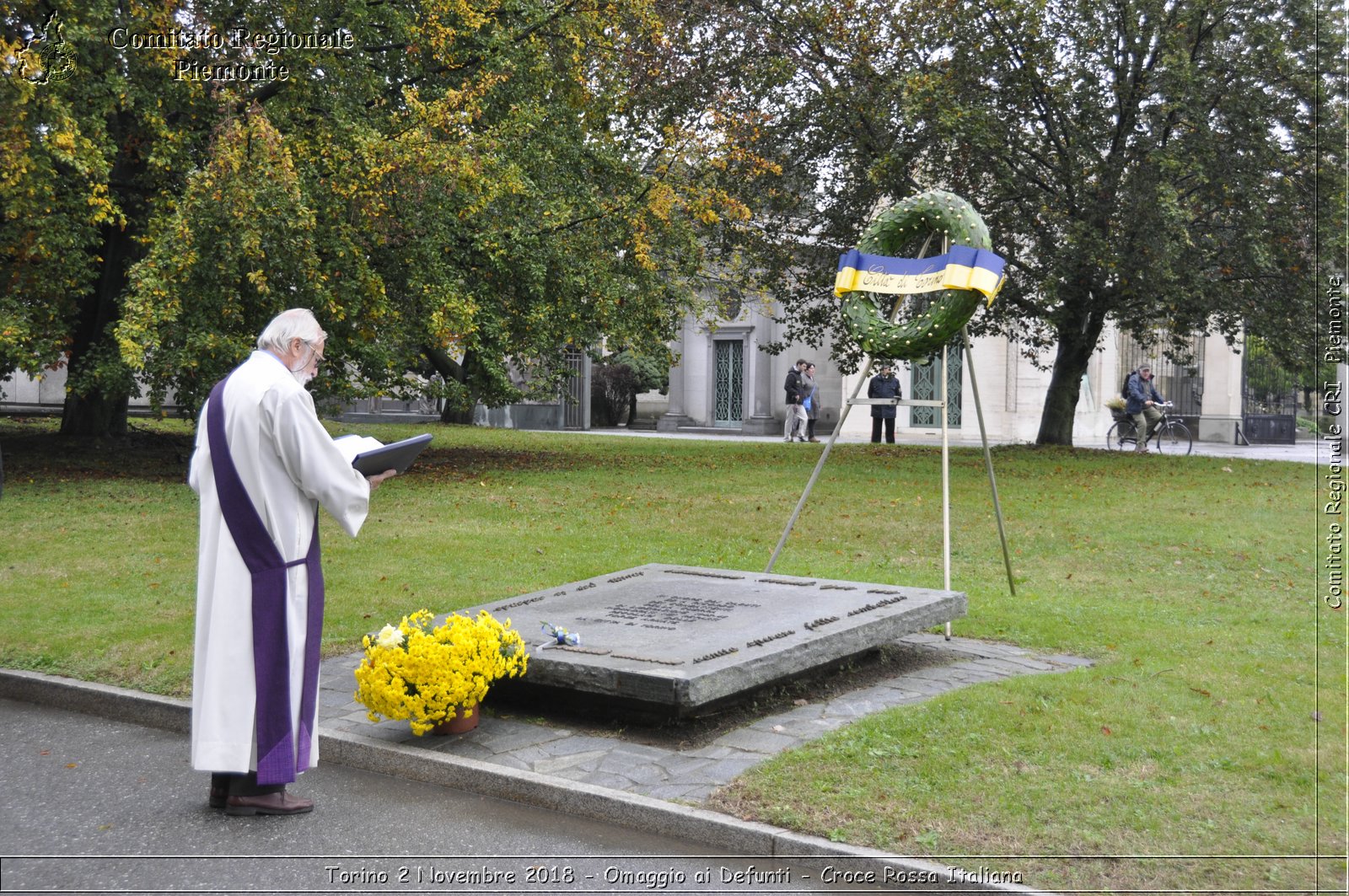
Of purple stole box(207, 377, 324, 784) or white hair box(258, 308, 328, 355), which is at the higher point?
white hair box(258, 308, 328, 355)

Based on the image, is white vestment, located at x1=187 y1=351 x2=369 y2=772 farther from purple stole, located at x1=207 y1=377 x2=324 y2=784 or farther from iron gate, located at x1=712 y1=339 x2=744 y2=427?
iron gate, located at x1=712 y1=339 x2=744 y2=427

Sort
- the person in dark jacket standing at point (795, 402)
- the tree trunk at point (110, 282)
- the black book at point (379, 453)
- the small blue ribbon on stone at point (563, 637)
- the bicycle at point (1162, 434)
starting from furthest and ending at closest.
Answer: the person in dark jacket standing at point (795, 402)
the bicycle at point (1162, 434)
the tree trunk at point (110, 282)
the small blue ribbon on stone at point (563, 637)
the black book at point (379, 453)

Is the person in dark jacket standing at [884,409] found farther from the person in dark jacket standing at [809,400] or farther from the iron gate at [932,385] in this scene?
the iron gate at [932,385]

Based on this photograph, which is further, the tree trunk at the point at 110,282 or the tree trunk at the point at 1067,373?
the tree trunk at the point at 1067,373

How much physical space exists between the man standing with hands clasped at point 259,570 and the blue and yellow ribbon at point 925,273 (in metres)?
4.89

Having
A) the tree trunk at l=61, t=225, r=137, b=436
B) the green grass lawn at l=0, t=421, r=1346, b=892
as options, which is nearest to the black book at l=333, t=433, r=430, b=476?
the green grass lawn at l=0, t=421, r=1346, b=892

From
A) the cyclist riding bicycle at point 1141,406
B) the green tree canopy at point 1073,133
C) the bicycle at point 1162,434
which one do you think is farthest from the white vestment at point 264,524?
the bicycle at point 1162,434

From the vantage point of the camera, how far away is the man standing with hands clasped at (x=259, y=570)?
5.17m

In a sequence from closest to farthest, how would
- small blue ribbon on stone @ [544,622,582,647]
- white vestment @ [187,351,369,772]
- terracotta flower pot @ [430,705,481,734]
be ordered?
white vestment @ [187,351,369,772]
terracotta flower pot @ [430,705,481,734]
small blue ribbon on stone @ [544,622,582,647]

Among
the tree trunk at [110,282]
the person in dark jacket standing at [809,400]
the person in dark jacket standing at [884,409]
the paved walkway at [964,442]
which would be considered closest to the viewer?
the tree trunk at [110,282]

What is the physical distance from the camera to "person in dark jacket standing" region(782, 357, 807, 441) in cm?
2889

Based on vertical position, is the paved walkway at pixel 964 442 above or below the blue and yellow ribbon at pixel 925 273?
below

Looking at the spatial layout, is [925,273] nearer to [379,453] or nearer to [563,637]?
[563,637]

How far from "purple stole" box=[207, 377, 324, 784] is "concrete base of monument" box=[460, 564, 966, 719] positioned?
148 cm
